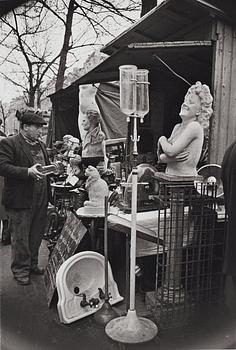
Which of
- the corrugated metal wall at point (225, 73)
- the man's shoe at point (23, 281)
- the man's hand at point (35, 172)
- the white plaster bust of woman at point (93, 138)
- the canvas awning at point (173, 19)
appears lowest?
the man's shoe at point (23, 281)

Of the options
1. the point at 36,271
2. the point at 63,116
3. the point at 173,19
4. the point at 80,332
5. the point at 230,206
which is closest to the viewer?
the point at 230,206

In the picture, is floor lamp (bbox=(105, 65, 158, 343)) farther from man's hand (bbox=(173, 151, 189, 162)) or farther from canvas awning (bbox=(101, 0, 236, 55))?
canvas awning (bbox=(101, 0, 236, 55))

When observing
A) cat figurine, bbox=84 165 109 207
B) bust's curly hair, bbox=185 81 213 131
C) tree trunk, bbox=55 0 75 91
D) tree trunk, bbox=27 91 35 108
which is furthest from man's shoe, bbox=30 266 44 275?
tree trunk, bbox=55 0 75 91

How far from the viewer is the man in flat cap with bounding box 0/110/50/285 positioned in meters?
2.84

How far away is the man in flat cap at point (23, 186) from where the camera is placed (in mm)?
2843

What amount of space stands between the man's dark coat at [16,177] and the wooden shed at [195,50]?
4.11 feet

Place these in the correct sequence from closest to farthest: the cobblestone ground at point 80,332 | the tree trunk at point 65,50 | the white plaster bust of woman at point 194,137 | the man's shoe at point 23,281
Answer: the cobblestone ground at point 80,332 → the white plaster bust of woman at point 194,137 → the man's shoe at point 23,281 → the tree trunk at point 65,50

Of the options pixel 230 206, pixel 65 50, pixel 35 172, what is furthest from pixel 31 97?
pixel 230 206

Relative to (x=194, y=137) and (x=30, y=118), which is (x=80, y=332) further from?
(x=30, y=118)

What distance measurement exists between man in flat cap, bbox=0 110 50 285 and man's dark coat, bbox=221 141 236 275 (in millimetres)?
1507

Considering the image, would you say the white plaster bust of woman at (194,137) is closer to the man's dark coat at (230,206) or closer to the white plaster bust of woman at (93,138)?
the man's dark coat at (230,206)

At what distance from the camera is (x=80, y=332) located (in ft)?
7.45

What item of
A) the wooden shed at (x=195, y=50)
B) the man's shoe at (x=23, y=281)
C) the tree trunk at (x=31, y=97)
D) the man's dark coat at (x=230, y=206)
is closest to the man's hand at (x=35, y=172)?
the man's shoe at (x=23, y=281)

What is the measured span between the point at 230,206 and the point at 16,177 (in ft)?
5.69
